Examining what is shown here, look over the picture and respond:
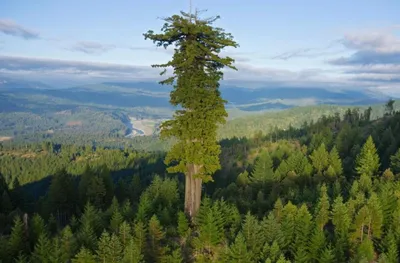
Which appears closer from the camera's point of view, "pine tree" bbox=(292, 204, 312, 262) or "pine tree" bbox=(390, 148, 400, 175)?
"pine tree" bbox=(292, 204, 312, 262)

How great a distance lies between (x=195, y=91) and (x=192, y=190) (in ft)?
28.2

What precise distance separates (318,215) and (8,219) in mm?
41856

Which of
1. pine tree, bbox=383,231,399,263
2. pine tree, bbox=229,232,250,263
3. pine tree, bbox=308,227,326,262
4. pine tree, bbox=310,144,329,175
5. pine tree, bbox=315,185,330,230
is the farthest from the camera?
pine tree, bbox=310,144,329,175

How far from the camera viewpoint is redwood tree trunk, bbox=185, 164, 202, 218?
31.8 meters

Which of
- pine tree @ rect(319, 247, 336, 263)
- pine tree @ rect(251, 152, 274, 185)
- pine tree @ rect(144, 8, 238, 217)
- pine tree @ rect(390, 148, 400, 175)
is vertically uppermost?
pine tree @ rect(144, 8, 238, 217)

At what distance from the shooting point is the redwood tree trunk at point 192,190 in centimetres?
3181

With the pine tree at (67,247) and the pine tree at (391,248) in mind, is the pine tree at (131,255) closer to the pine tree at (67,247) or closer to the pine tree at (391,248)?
the pine tree at (67,247)

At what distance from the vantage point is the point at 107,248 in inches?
994

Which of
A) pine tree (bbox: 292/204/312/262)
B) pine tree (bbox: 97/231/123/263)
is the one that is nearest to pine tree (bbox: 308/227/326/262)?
pine tree (bbox: 292/204/312/262)

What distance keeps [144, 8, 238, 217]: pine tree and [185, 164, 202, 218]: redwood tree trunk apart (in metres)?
0.19

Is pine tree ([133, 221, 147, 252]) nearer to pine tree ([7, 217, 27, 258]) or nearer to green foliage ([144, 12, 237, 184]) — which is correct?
green foliage ([144, 12, 237, 184])

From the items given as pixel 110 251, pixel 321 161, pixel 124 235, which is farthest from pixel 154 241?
pixel 321 161

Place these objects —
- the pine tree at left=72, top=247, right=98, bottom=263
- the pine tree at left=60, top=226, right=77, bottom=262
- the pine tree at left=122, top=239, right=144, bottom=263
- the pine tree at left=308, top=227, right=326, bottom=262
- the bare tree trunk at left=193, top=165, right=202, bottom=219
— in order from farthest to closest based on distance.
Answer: the bare tree trunk at left=193, top=165, right=202, bottom=219, the pine tree at left=308, top=227, right=326, bottom=262, the pine tree at left=60, top=226, right=77, bottom=262, the pine tree at left=72, top=247, right=98, bottom=263, the pine tree at left=122, top=239, right=144, bottom=263

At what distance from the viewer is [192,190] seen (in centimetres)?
3244
